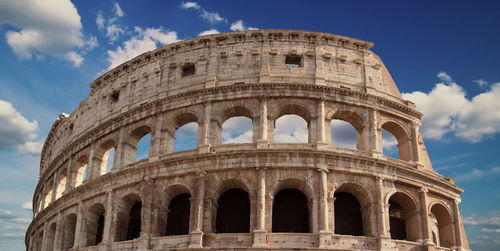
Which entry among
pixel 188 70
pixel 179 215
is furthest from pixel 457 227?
pixel 188 70

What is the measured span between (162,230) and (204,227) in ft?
9.06

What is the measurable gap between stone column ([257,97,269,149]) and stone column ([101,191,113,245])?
8451 mm

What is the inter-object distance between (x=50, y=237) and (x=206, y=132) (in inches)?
542

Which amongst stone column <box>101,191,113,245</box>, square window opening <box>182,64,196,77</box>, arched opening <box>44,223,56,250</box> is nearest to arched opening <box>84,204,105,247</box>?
stone column <box>101,191,113,245</box>

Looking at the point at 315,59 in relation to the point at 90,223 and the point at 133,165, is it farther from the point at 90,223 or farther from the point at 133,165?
the point at 90,223

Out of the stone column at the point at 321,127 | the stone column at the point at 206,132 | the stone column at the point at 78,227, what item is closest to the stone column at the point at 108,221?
the stone column at the point at 78,227

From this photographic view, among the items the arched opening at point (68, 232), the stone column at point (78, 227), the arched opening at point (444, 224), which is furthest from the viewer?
the arched opening at point (68, 232)

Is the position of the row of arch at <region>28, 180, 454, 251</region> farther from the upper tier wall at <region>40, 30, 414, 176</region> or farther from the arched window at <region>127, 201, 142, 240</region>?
the upper tier wall at <region>40, 30, 414, 176</region>

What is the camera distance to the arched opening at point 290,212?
24062 mm

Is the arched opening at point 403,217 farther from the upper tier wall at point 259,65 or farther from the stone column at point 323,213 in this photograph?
the upper tier wall at point 259,65

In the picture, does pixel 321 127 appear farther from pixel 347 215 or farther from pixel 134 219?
pixel 134 219

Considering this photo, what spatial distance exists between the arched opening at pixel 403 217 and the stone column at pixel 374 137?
7.49 feet

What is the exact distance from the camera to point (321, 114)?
2534 cm

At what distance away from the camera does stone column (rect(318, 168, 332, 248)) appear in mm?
21844
